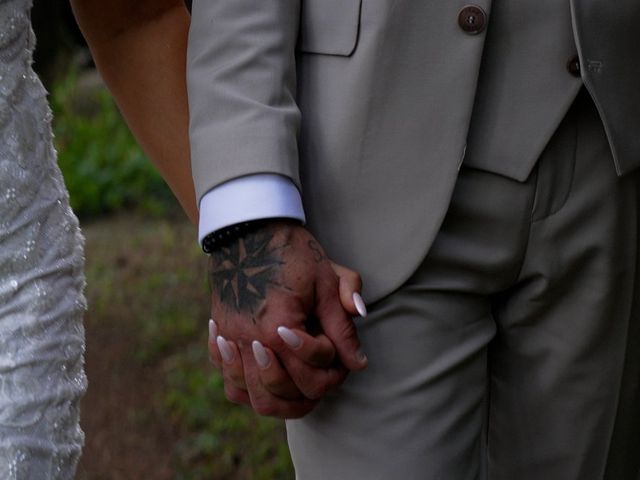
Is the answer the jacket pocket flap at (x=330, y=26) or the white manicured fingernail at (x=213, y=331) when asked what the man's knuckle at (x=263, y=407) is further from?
the jacket pocket flap at (x=330, y=26)

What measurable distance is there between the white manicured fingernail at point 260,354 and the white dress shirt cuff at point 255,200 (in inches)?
7.8

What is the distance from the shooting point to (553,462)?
246cm

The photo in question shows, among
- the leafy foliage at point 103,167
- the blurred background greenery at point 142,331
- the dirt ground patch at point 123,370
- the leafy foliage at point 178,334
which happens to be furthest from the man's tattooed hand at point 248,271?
the leafy foliage at point 103,167

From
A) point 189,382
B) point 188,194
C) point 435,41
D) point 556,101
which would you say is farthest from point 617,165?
point 189,382

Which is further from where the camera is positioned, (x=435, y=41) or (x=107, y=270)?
(x=107, y=270)

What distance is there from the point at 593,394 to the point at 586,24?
0.64 m

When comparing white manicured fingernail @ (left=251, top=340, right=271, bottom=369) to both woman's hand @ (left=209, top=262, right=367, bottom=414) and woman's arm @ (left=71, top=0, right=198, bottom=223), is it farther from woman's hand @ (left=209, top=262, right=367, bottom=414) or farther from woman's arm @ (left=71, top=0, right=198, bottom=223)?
woman's arm @ (left=71, top=0, right=198, bottom=223)

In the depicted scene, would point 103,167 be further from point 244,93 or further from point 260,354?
point 260,354

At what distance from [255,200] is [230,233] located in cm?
7

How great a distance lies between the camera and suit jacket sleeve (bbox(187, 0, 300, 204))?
217cm

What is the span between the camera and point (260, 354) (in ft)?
6.84

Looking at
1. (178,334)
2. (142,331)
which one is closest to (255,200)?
(178,334)

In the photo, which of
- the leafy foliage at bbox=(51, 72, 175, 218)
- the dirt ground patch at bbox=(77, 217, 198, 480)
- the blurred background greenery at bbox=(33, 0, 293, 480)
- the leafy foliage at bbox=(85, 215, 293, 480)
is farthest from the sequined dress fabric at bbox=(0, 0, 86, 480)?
the leafy foliage at bbox=(51, 72, 175, 218)

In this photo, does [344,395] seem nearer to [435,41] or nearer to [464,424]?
[464,424]
